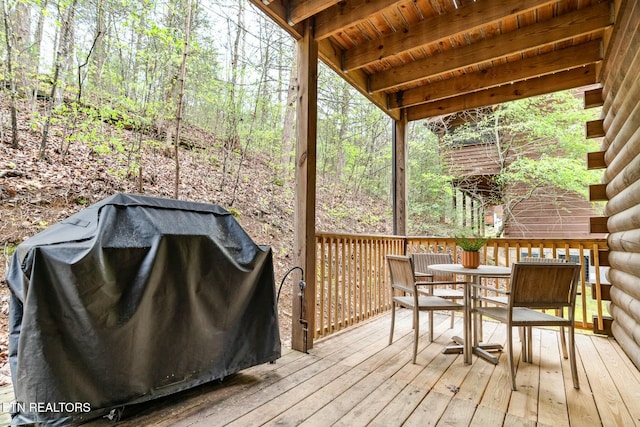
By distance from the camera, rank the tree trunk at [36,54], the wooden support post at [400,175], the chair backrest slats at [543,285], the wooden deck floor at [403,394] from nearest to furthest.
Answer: the wooden deck floor at [403,394]
the chair backrest slats at [543,285]
the tree trunk at [36,54]
the wooden support post at [400,175]

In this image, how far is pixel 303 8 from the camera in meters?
2.61

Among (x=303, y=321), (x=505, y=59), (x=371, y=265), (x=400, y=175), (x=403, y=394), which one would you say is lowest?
(x=403, y=394)

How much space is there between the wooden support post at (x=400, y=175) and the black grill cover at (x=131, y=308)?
117 inches

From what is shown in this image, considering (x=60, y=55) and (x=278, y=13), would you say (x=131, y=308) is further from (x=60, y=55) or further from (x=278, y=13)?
(x=60, y=55)

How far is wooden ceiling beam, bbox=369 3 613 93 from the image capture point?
2.81 m

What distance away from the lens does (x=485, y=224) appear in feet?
28.0

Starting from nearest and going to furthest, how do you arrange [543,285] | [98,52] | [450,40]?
1. [543,285]
2. [450,40]
3. [98,52]

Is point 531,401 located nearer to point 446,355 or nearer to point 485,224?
point 446,355

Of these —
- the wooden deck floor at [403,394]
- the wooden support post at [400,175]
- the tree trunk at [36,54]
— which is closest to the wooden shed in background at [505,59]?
the wooden deck floor at [403,394]

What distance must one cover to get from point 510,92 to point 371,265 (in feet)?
9.53

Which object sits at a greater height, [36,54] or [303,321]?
[36,54]

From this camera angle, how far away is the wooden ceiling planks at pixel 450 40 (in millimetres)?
2701

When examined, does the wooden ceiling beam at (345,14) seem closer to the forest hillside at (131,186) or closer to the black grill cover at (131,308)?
the black grill cover at (131,308)

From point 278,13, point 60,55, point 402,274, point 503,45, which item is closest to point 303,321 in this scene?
point 402,274
